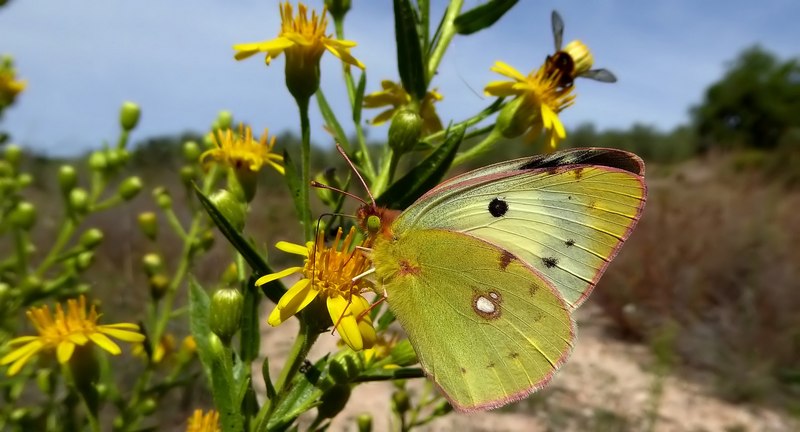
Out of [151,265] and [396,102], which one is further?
[151,265]

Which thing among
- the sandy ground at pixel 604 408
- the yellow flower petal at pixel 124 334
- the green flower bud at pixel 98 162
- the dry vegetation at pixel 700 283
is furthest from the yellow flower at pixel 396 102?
the sandy ground at pixel 604 408

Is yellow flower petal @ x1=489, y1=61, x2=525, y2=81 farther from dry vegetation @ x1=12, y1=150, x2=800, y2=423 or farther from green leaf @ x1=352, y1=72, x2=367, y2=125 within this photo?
dry vegetation @ x1=12, y1=150, x2=800, y2=423

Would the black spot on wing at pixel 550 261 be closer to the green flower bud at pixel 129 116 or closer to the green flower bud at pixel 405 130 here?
the green flower bud at pixel 405 130

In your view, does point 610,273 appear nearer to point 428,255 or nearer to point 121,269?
point 121,269

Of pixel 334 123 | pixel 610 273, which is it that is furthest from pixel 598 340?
pixel 334 123

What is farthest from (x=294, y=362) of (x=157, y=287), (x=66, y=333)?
(x=157, y=287)

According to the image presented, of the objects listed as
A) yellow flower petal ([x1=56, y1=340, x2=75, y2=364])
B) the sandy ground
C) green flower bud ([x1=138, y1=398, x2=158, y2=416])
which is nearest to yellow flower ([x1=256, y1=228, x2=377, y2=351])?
yellow flower petal ([x1=56, y1=340, x2=75, y2=364])

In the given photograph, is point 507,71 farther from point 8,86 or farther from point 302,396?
point 8,86
